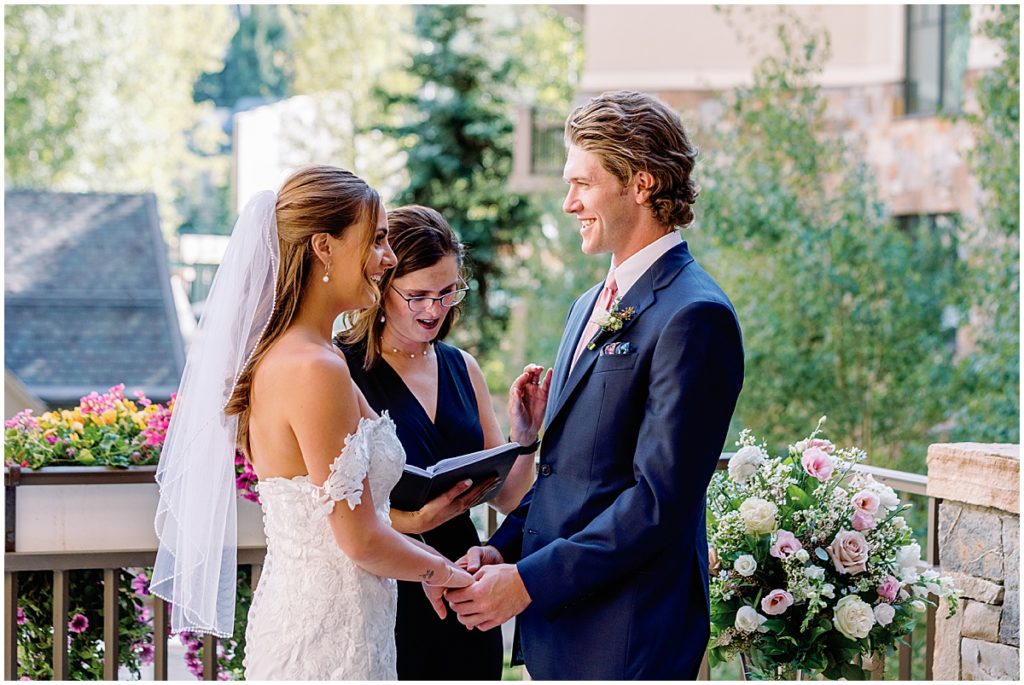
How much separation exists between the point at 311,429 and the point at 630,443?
669mm

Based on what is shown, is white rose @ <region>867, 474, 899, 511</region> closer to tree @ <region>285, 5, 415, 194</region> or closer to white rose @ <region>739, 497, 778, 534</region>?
white rose @ <region>739, 497, 778, 534</region>

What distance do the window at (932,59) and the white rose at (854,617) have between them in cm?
961

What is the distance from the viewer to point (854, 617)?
2.82 metres

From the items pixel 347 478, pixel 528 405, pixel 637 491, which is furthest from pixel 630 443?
pixel 347 478

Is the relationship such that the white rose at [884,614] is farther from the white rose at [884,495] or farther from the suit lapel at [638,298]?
the suit lapel at [638,298]

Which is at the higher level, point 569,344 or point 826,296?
point 569,344

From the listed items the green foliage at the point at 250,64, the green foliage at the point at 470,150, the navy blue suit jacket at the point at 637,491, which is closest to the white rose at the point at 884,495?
the navy blue suit jacket at the point at 637,491

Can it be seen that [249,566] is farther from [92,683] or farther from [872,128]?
[872,128]

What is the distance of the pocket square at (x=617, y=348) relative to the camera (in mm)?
2463

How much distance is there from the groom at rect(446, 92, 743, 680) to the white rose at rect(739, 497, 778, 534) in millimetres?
384

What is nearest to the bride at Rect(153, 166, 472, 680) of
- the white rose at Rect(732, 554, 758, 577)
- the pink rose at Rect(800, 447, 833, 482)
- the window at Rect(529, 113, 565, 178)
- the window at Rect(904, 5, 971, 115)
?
the white rose at Rect(732, 554, 758, 577)

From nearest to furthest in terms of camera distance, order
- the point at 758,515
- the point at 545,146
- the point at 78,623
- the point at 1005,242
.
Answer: the point at 758,515 < the point at 78,623 < the point at 1005,242 < the point at 545,146

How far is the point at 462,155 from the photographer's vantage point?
17.0 m

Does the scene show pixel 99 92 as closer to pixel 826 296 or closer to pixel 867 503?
pixel 826 296
